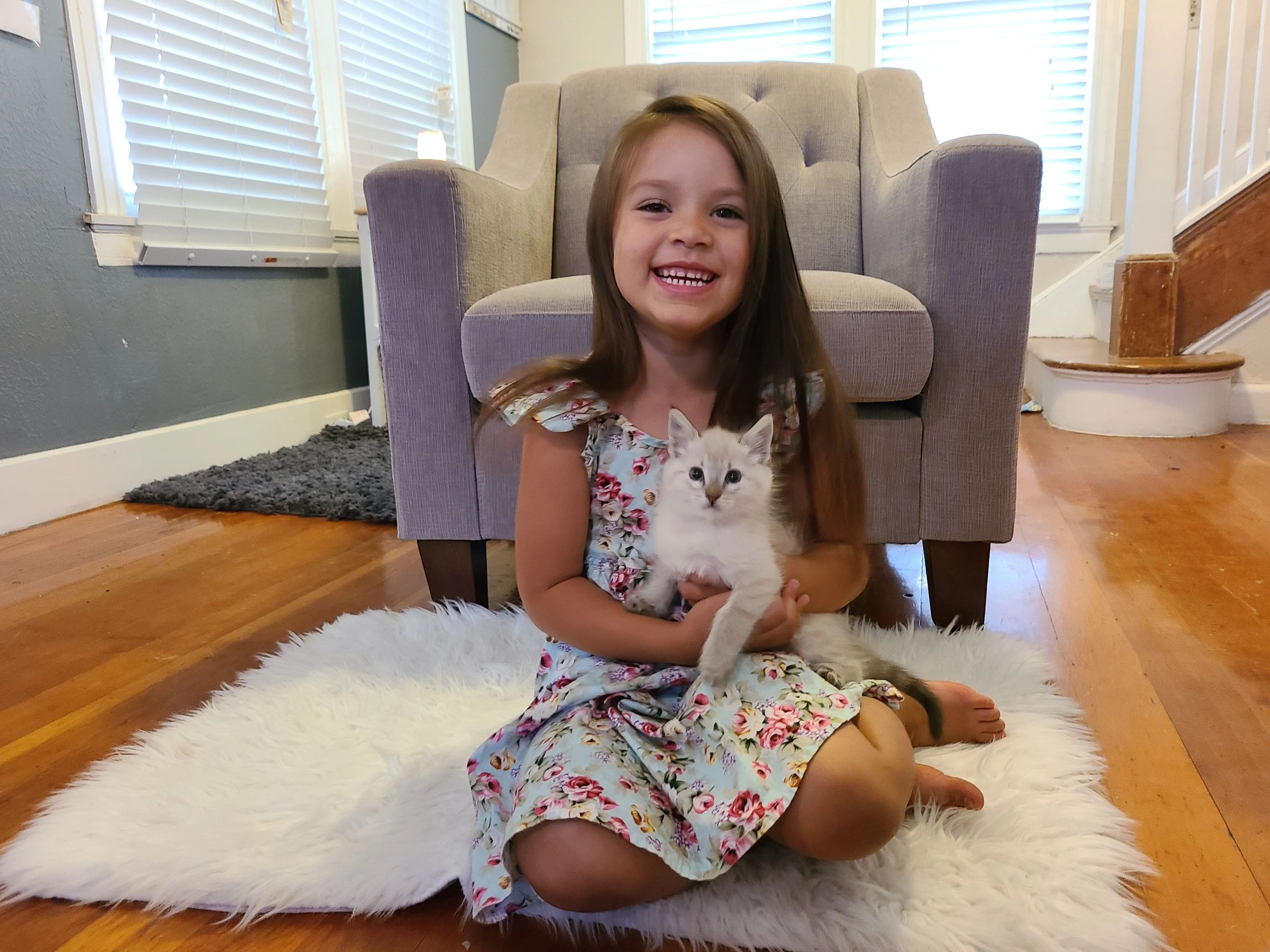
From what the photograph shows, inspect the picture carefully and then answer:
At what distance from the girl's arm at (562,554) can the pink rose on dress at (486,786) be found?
0.14 meters

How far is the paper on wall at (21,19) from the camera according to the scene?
1768mm

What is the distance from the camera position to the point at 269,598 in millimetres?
1490

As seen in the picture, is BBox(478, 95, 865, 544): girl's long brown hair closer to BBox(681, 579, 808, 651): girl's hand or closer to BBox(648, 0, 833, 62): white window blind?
BBox(681, 579, 808, 651): girl's hand

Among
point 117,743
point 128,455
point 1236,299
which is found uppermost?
point 1236,299

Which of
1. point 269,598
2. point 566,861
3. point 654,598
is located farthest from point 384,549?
point 566,861

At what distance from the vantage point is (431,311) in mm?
1260

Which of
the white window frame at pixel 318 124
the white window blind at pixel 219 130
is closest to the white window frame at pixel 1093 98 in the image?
the white window frame at pixel 318 124

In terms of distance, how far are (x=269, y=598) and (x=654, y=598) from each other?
3.12 feet

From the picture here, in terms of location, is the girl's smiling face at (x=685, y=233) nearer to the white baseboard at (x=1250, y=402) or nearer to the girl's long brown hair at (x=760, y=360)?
the girl's long brown hair at (x=760, y=360)

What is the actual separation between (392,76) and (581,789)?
10.2 feet

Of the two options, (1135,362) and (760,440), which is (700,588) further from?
(1135,362)

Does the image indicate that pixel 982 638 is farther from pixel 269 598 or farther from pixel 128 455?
pixel 128 455

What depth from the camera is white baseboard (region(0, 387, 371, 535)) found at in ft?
6.15

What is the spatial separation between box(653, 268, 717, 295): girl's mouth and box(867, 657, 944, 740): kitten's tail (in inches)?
16.0
